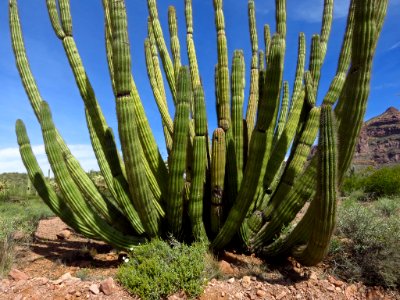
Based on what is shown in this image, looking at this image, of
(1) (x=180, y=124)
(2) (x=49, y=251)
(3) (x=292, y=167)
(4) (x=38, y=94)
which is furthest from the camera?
(2) (x=49, y=251)

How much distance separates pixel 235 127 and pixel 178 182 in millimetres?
1313

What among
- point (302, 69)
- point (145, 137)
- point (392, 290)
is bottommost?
point (392, 290)

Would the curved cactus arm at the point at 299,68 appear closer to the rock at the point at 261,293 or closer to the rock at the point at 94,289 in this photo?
the rock at the point at 261,293

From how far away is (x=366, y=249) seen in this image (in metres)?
5.54

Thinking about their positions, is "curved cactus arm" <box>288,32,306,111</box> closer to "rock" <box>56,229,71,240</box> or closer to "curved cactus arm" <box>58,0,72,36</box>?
"curved cactus arm" <box>58,0,72,36</box>

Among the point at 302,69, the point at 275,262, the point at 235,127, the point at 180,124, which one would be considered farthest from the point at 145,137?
the point at 302,69

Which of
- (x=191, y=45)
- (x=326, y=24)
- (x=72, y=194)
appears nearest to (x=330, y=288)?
(x=72, y=194)

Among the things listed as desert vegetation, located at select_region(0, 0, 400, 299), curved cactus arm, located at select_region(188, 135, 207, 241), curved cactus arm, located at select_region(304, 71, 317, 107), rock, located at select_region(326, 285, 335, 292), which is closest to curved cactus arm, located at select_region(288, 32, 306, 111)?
desert vegetation, located at select_region(0, 0, 400, 299)

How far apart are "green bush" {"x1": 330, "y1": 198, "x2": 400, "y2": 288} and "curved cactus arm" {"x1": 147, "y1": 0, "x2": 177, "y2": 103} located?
12.2ft

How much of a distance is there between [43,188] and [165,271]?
2541 millimetres

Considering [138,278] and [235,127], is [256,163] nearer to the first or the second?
[235,127]

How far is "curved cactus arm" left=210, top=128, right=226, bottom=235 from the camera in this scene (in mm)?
5398

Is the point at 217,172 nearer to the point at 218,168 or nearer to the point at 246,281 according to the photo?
the point at 218,168

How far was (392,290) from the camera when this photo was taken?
4836 millimetres
